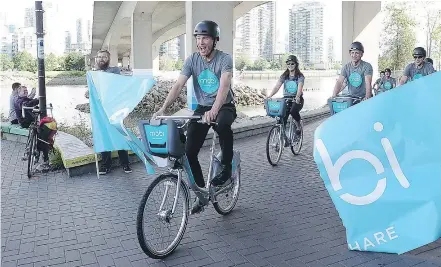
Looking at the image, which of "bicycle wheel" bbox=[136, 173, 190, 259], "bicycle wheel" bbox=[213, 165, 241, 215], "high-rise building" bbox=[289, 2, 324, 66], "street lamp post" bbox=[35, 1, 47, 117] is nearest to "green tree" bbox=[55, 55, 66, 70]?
"high-rise building" bbox=[289, 2, 324, 66]

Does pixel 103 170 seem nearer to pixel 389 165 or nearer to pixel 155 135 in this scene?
pixel 155 135

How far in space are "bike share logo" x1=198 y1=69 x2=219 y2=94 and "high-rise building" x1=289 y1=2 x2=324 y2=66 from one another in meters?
69.5

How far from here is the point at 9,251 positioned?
4.60 metres

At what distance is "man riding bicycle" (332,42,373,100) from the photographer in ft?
24.5

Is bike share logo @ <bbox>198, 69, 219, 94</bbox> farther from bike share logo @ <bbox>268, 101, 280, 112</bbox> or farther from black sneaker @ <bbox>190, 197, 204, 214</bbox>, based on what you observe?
bike share logo @ <bbox>268, 101, 280, 112</bbox>

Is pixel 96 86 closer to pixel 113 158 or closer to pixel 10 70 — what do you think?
pixel 113 158

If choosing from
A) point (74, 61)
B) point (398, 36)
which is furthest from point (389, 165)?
point (74, 61)

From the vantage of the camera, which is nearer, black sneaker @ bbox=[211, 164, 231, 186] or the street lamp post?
black sneaker @ bbox=[211, 164, 231, 186]

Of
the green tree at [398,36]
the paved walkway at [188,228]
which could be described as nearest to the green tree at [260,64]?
the green tree at [398,36]

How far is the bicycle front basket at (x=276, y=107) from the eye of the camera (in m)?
8.42

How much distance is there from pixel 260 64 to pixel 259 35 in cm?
1093

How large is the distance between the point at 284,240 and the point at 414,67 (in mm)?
6603

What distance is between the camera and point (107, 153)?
315 inches

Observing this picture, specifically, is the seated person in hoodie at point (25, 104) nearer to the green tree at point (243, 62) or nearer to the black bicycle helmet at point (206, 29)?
the black bicycle helmet at point (206, 29)
